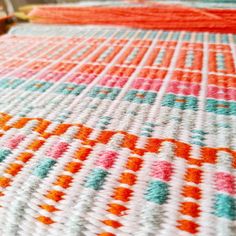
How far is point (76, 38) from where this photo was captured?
1160 millimetres

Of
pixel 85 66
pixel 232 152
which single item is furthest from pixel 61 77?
pixel 232 152

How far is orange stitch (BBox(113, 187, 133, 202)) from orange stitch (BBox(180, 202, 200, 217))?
0.25ft

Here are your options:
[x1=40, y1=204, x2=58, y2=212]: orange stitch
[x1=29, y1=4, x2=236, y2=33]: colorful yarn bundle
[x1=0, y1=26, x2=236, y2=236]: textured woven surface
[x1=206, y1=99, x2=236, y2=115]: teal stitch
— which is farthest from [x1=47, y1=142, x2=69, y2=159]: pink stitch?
[x1=29, y1=4, x2=236, y2=33]: colorful yarn bundle

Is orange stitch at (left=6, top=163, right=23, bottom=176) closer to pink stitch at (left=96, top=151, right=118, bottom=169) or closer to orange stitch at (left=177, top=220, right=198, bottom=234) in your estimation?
pink stitch at (left=96, top=151, right=118, bottom=169)

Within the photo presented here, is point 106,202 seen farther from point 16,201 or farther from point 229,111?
point 229,111

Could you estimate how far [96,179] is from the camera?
0.43 meters

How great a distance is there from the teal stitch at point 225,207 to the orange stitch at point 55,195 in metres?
0.22

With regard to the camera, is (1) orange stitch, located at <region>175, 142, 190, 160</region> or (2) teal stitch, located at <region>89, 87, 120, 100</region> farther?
(2) teal stitch, located at <region>89, 87, 120, 100</region>

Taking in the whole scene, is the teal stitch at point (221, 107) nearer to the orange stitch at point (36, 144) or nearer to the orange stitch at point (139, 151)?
the orange stitch at point (139, 151)

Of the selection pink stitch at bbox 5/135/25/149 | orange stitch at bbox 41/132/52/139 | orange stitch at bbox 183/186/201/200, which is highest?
pink stitch at bbox 5/135/25/149

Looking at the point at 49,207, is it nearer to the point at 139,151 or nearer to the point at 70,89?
the point at 139,151

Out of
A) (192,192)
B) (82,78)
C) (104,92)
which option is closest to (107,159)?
(192,192)

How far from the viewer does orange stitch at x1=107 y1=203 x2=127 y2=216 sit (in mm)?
376

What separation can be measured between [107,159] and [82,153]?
0.16 ft
